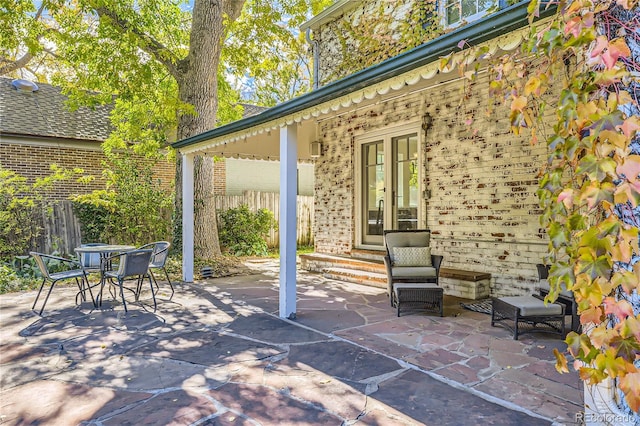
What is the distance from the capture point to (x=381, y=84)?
3984 millimetres

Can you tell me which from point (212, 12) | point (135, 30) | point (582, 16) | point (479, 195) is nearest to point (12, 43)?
point (135, 30)

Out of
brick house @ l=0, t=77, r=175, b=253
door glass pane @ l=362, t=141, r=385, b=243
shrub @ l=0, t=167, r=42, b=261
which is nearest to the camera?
door glass pane @ l=362, t=141, r=385, b=243

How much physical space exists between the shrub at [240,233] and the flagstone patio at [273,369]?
632 centimetres

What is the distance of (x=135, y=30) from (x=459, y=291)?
870 centimetres

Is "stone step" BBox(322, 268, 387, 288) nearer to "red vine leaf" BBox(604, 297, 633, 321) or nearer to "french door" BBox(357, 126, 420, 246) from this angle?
"french door" BBox(357, 126, 420, 246)

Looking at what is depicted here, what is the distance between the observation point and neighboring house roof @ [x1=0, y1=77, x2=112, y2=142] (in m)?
11.1

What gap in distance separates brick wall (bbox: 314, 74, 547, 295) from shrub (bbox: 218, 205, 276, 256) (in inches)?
223

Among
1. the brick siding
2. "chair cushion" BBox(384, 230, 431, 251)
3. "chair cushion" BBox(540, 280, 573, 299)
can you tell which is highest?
the brick siding

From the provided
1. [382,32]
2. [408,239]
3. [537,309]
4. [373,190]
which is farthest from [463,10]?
[537,309]

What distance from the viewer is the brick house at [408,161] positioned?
15.6 ft

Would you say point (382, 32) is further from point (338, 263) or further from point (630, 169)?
point (630, 169)

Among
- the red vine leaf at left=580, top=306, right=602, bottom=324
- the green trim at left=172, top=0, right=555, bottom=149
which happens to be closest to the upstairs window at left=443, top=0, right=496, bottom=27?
the green trim at left=172, top=0, right=555, bottom=149

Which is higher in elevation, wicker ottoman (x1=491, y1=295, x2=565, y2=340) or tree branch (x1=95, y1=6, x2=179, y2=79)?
tree branch (x1=95, y1=6, x2=179, y2=79)

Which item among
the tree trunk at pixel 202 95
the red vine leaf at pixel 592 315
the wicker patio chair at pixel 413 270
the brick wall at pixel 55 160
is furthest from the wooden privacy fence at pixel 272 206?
the red vine leaf at pixel 592 315
